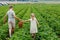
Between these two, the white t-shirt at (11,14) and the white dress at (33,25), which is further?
the white t-shirt at (11,14)

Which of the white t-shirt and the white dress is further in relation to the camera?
the white t-shirt

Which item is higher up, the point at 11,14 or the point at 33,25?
the point at 11,14

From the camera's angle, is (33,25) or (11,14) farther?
(11,14)

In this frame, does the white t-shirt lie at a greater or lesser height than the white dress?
greater

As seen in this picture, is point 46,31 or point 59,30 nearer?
point 46,31

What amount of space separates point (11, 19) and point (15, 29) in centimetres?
133

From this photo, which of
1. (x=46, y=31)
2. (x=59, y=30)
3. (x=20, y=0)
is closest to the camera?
(x=46, y=31)

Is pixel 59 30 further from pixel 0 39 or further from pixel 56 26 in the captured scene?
pixel 0 39

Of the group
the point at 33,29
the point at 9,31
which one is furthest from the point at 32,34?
the point at 9,31

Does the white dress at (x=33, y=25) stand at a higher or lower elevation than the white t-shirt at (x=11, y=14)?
lower

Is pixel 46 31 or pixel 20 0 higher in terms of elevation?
pixel 20 0

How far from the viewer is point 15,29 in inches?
659

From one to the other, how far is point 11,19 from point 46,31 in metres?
2.12

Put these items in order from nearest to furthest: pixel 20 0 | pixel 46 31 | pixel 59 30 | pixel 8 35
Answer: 1. pixel 46 31
2. pixel 8 35
3. pixel 59 30
4. pixel 20 0
